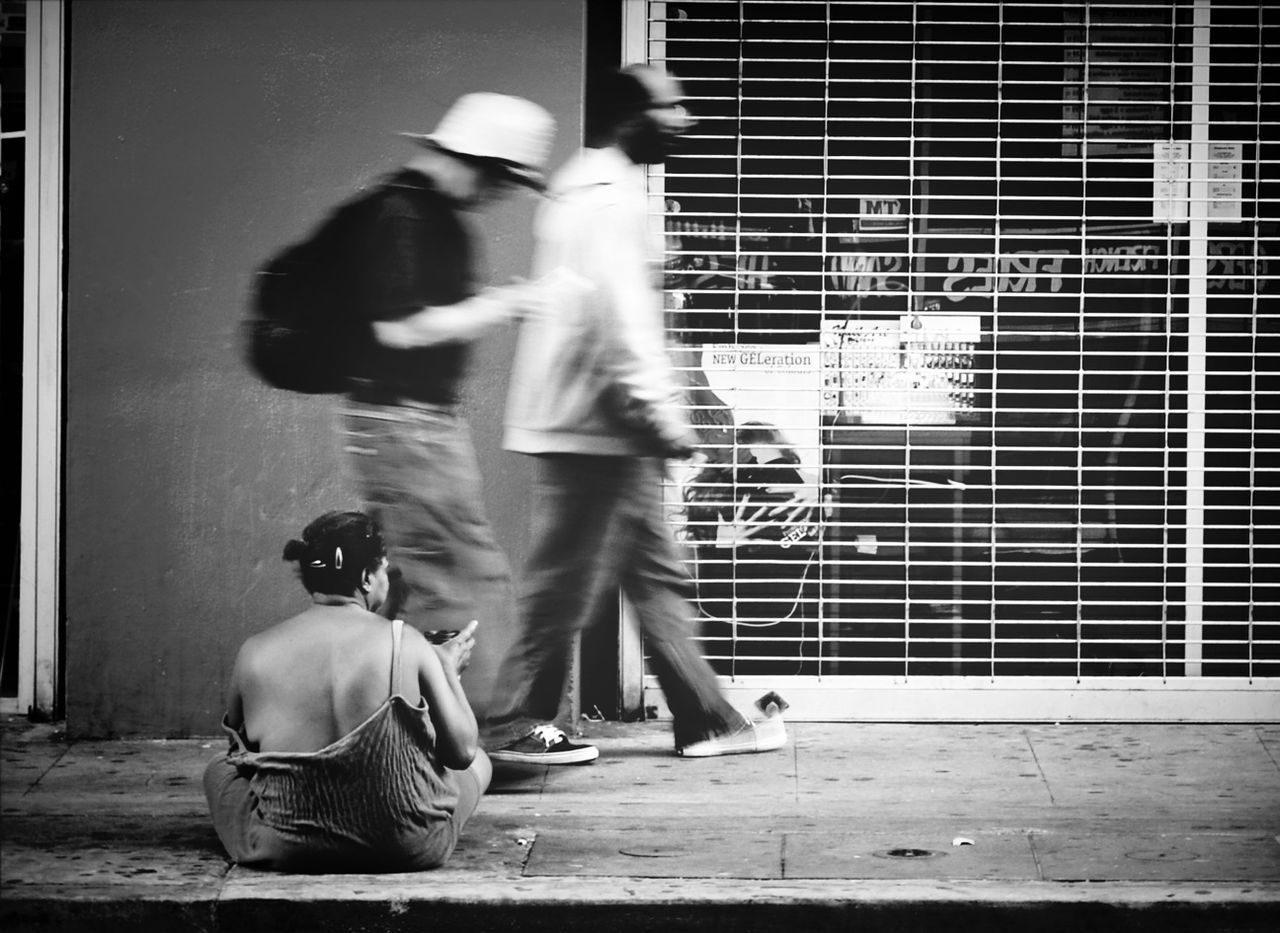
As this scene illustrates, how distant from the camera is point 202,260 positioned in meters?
7.20

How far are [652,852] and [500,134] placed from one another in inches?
108

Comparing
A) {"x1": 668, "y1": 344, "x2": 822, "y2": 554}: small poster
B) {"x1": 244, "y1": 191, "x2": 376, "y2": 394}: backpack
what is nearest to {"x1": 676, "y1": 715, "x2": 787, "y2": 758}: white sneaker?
{"x1": 668, "y1": 344, "x2": 822, "y2": 554}: small poster

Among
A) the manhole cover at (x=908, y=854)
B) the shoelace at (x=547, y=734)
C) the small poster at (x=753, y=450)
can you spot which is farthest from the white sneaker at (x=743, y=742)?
the manhole cover at (x=908, y=854)

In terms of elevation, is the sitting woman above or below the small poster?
below

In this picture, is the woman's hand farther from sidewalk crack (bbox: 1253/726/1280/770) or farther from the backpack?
sidewalk crack (bbox: 1253/726/1280/770)

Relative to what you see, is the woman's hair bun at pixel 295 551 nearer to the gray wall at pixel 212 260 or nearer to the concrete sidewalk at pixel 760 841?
the concrete sidewalk at pixel 760 841

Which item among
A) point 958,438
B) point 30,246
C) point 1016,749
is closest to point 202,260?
point 30,246

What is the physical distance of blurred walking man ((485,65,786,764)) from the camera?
677cm

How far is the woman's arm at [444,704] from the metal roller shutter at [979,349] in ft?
7.36

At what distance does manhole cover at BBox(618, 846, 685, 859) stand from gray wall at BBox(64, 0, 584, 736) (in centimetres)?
179

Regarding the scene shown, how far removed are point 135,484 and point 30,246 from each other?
1.12 meters

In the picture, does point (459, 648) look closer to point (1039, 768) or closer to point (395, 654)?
point (395, 654)

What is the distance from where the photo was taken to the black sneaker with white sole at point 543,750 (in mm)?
6840

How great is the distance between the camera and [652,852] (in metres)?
5.71
